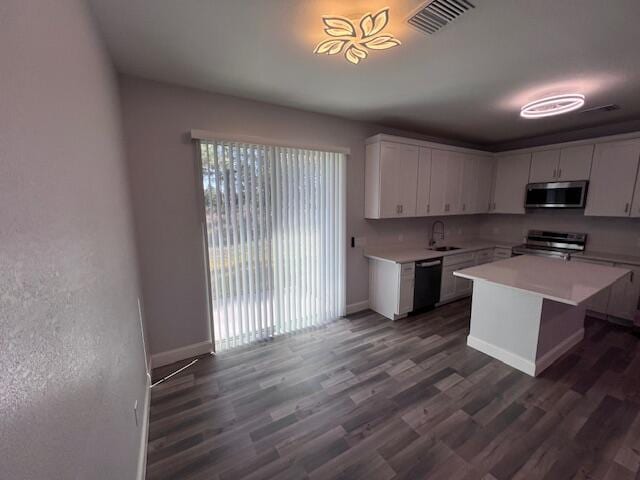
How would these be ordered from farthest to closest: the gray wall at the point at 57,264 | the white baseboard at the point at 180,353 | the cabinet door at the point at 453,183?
the cabinet door at the point at 453,183
the white baseboard at the point at 180,353
the gray wall at the point at 57,264

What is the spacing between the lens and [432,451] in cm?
173

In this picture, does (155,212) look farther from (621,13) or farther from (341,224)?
(621,13)

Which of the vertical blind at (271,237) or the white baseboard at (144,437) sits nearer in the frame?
the white baseboard at (144,437)

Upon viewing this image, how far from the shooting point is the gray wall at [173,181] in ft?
7.69

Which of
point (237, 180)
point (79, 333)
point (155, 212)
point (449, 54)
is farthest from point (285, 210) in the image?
point (79, 333)

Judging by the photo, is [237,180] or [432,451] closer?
[432,451]

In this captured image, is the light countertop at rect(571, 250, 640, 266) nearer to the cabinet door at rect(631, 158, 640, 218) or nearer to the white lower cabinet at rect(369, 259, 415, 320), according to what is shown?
the cabinet door at rect(631, 158, 640, 218)

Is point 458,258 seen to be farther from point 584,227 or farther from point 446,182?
point 584,227

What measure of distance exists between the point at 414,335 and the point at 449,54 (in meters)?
2.80

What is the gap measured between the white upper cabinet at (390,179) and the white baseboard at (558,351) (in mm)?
2162

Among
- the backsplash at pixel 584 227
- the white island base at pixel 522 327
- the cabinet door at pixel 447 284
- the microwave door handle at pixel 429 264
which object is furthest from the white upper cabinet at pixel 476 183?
the white island base at pixel 522 327

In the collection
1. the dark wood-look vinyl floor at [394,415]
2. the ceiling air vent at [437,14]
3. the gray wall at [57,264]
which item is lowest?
the dark wood-look vinyl floor at [394,415]

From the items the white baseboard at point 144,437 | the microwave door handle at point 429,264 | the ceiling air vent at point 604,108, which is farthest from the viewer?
the microwave door handle at point 429,264

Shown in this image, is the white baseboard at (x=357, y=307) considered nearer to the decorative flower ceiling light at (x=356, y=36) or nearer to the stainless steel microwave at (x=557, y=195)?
the decorative flower ceiling light at (x=356, y=36)
